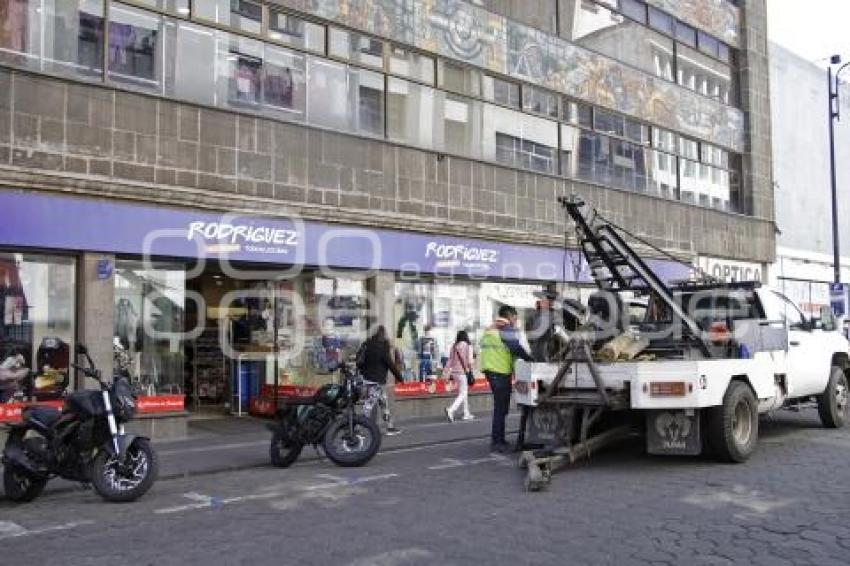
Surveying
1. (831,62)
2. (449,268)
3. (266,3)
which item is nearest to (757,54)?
(831,62)

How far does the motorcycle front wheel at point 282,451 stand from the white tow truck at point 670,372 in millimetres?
2745

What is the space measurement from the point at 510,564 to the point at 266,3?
11842mm

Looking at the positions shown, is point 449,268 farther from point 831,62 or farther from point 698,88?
point 831,62

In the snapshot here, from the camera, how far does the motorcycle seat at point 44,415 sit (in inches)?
323

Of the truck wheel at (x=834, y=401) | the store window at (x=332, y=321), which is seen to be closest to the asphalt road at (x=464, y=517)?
the truck wheel at (x=834, y=401)

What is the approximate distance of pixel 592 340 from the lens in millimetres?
9891

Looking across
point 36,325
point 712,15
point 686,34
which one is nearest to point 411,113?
point 36,325

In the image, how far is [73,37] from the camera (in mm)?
12375

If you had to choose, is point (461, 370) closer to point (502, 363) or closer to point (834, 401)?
point (502, 363)

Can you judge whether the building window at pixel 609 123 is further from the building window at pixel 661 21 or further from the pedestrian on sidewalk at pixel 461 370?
the pedestrian on sidewalk at pixel 461 370

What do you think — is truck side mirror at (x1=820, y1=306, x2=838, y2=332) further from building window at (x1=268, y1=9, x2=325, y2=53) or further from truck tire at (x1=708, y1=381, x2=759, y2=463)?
building window at (x1=268, y1=9, x2=325, y2=53)

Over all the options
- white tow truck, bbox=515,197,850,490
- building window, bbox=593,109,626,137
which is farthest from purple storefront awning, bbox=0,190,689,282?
building window, bbox=593,109,626,137

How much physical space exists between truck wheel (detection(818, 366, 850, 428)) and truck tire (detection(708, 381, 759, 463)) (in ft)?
10.5

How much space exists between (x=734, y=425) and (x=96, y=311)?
8.51 metres
